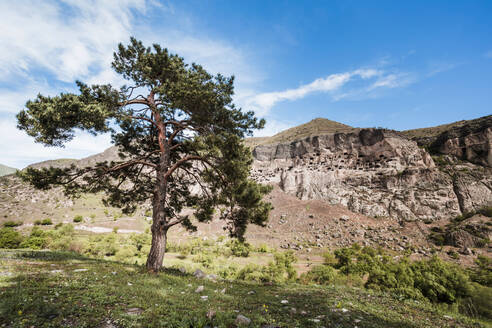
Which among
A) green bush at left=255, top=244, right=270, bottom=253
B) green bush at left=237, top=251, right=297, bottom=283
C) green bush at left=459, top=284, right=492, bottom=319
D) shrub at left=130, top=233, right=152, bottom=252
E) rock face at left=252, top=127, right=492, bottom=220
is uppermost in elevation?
rock face at left=252, top=127, right=492, bottom=220

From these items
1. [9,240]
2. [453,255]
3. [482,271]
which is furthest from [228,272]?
[453,255]

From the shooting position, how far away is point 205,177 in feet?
31.1

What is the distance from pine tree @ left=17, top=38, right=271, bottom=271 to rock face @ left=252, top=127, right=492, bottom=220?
29825 millimetres

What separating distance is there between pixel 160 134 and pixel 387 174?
37.6m

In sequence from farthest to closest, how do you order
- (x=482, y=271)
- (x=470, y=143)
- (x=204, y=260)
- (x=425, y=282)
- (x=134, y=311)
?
(x=470, y=143)
(x=204, y=260)
(x=482, y=271)
(x=425, y=282)
(x=134, y=311)

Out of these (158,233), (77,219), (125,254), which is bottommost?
(125,254)

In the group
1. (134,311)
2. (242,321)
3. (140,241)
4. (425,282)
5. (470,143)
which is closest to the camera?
(134,311)

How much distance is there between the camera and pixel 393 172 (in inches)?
1334

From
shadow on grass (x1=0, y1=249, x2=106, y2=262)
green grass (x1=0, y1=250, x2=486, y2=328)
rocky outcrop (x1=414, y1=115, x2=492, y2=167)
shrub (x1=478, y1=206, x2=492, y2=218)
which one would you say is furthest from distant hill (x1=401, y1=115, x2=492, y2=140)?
shadow on grass (x1=0, y1=249, x2=106, y2=262)

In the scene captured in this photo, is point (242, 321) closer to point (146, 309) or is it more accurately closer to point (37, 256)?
point (146, 309)

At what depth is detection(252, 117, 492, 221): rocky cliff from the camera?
28.8 m

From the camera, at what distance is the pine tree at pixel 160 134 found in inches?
292

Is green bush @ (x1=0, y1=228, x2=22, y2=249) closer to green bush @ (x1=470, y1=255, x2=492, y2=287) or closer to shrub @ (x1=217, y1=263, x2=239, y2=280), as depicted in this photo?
shrub @ (x1=217, y1=263, x2=239, y2=280)

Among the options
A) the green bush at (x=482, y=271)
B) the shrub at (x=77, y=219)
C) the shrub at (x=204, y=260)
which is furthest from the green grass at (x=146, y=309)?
the shrub at (x=77, y=219)
